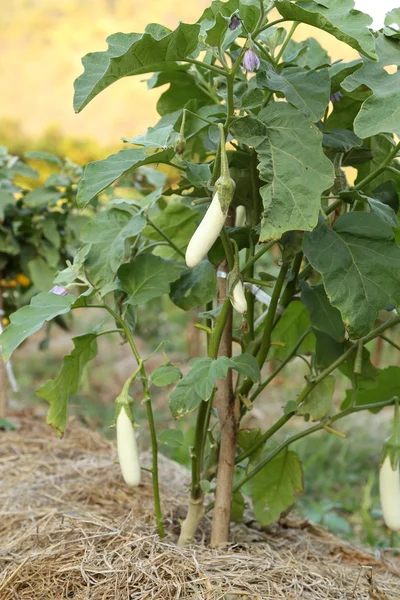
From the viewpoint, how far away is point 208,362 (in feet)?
2.98

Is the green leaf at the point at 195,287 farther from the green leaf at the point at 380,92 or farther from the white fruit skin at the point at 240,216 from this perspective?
the green leaf at the point at 380,92

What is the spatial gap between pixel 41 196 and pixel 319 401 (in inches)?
43.8

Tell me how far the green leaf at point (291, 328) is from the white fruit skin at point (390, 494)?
0.36m

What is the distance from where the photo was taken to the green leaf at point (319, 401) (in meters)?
1.11

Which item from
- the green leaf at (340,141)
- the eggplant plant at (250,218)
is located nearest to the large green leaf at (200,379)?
the eggplant plant at (250,218)

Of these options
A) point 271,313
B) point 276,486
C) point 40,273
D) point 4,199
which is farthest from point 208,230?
→ point 40,273

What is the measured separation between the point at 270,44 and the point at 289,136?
0.24 m

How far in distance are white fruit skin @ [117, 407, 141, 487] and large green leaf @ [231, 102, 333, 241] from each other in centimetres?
36

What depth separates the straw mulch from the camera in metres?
0.95

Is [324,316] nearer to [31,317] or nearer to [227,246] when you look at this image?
[227,246]

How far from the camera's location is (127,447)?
952mm

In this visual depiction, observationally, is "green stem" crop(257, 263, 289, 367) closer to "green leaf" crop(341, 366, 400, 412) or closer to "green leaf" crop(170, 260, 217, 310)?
"green leaf" crop(170, 260, 217, 310)

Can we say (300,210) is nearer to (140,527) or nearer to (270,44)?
(270,44)

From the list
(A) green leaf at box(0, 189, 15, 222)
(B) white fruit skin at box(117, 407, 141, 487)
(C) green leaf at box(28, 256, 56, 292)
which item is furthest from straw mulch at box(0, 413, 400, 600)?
(A) green leaf at box(0, 189, 15, 222)
